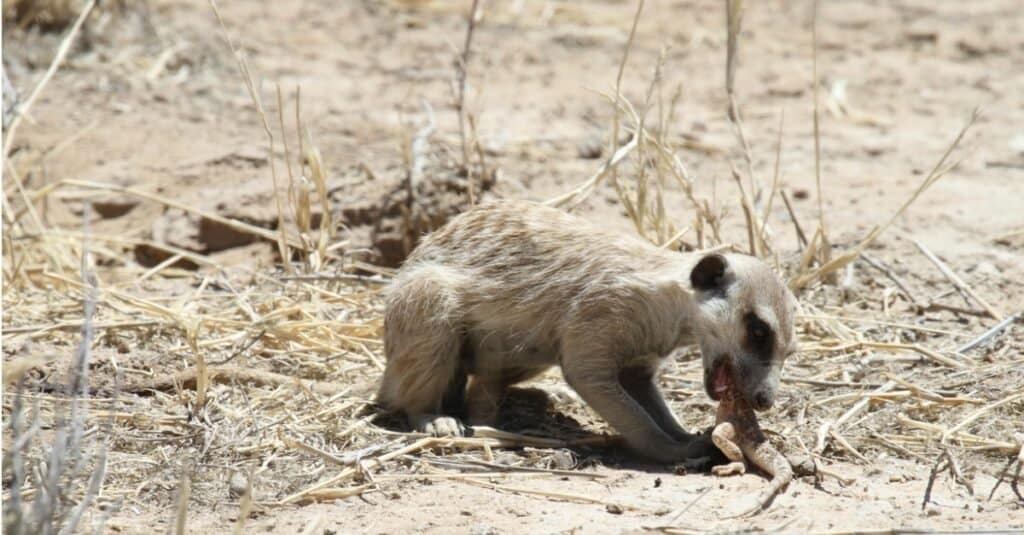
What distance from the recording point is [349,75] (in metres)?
11.4

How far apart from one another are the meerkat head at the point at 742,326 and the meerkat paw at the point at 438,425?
109cm

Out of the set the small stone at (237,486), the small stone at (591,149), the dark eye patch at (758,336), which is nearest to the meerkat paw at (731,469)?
the dark eye patch at (758,336)

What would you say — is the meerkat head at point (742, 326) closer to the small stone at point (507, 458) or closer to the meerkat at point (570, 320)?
the meerkat at point (570, 320)

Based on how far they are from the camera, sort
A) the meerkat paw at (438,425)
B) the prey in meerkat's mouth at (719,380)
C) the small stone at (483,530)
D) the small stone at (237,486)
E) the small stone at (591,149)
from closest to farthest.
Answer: the small stone at (483,530) → the small stone at (237,486) → the prey in meerkat's mouth at (719,380) → the meerkat paw at (438,425) → the small stone at (591,149)

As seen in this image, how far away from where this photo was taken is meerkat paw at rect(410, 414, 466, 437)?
5570mm

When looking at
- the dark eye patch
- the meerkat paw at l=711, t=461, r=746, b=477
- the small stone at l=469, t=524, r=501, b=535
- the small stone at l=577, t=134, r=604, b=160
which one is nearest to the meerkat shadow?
the meerkat paw at l=711, t=461, r=746, b=477

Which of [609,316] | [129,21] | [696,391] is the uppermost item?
[129,21]

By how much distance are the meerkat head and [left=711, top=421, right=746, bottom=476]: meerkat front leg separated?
145 millimetres

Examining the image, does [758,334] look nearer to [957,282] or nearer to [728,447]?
[728,447]

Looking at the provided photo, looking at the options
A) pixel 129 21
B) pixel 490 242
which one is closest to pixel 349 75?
pixel 129 21

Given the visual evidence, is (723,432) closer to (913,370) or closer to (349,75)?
(913,370)

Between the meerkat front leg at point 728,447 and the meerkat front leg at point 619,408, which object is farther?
the meerkat front leg at point 619,408

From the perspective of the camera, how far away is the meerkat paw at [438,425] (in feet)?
18.3

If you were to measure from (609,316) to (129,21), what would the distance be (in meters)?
7.33
